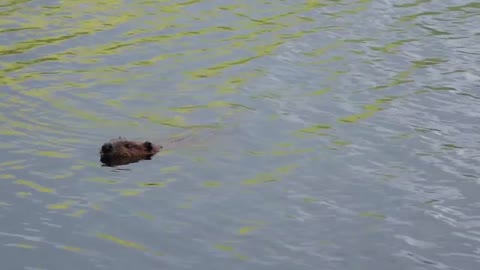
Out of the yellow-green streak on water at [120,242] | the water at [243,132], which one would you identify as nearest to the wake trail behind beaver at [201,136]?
A: the water at [243,132]

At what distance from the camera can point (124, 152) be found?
611 inches

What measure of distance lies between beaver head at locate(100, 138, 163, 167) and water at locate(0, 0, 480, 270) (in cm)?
15

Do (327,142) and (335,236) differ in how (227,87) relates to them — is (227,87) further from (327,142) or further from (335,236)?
(335,236)

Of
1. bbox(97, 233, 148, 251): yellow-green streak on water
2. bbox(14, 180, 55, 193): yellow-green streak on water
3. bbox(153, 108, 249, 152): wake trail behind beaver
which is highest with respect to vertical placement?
bbox(14, 180, 55, 193): yellow-green streak on water

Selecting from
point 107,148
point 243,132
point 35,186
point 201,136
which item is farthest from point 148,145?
point 35,186

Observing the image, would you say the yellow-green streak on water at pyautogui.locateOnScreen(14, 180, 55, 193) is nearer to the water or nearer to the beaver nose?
the water

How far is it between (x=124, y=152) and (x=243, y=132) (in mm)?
2210

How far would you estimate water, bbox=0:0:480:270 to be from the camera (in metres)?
12.8

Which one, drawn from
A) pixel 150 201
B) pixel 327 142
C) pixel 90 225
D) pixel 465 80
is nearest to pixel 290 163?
pixel 327 142

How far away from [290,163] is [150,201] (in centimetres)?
244

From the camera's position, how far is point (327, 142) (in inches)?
641

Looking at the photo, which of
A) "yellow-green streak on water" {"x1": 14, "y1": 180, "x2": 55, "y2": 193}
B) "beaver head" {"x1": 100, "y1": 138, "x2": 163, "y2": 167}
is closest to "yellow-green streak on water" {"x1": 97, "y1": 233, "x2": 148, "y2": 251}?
"yellow-green streak on water" {"x1": 14, "y1": 180, "x2": 55, "y2": 193}

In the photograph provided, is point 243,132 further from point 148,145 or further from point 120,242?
point 120,242

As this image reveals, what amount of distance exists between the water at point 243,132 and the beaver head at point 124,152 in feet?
0.49
